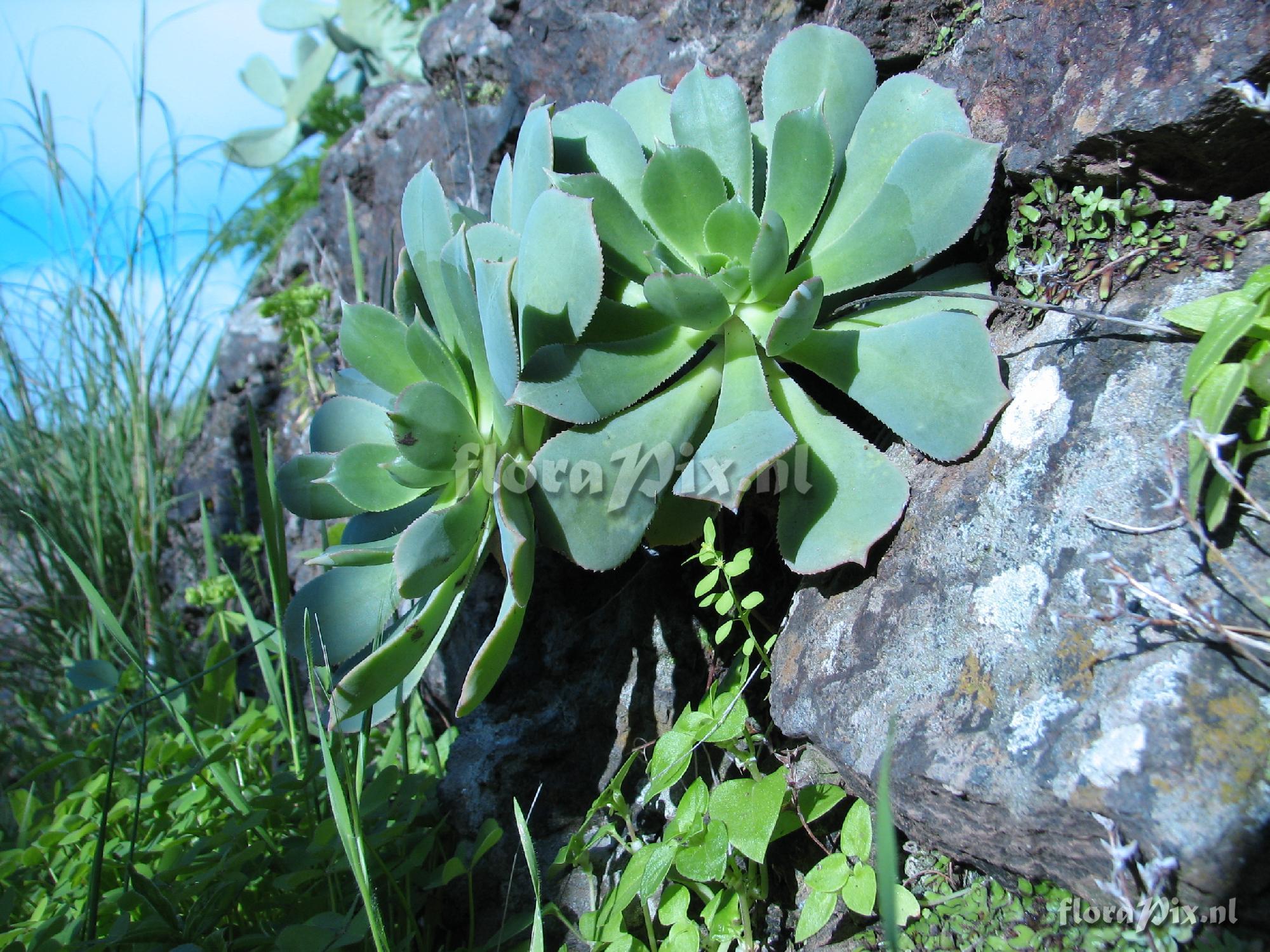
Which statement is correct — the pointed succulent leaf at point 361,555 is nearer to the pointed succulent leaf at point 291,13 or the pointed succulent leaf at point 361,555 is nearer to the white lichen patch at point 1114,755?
the white lichen patch at point 1114,755

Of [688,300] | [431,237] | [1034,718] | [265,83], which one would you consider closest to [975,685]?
[1034,718]

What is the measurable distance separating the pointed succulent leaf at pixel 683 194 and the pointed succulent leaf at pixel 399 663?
61 centimetres

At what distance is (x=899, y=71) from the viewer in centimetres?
156

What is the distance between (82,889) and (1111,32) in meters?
2.08

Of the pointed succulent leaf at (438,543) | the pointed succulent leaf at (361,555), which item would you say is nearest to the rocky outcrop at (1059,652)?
the pointed succulent leaf at (438,543)

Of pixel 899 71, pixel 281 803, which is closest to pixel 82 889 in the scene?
pixel 281 803

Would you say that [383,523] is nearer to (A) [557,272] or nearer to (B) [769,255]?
(A) [557,272]

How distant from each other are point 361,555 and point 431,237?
0.53 m

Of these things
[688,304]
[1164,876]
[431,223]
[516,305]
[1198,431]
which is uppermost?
[431,223]

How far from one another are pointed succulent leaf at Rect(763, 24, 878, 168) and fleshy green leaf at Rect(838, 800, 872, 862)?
100 cm

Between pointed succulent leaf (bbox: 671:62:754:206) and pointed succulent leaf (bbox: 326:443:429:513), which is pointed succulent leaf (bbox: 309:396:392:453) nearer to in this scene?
pointed succulent leaf (bbox: 326:443:429:513)

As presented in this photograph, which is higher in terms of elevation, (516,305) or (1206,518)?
(516,305)

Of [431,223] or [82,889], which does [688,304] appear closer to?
[431,223]

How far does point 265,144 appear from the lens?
3.44 m
